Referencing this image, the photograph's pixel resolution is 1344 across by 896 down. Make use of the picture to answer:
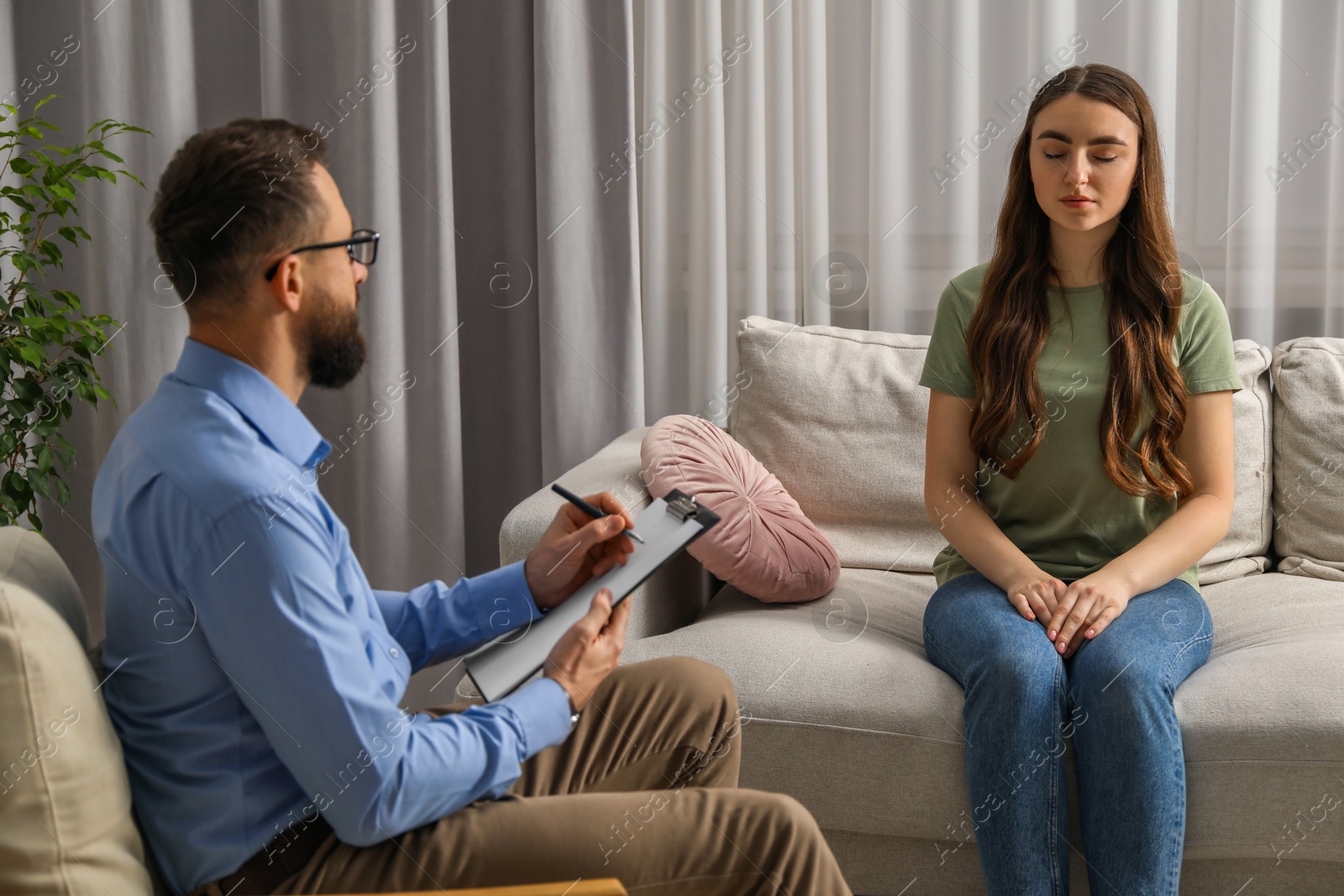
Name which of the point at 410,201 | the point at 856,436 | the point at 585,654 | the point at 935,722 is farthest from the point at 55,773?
the point at 410,201

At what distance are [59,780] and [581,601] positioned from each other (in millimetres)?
509

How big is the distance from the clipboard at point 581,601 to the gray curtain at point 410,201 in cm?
142

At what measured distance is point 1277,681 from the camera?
4.76ft

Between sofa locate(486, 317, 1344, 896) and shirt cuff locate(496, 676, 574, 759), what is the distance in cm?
57

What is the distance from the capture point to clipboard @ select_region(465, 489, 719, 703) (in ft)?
3.66

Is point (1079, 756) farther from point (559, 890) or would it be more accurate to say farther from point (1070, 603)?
point (559, 890)

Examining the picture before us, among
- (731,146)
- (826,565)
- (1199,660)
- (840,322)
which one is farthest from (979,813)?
(731,146)

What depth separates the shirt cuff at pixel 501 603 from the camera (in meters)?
1.28

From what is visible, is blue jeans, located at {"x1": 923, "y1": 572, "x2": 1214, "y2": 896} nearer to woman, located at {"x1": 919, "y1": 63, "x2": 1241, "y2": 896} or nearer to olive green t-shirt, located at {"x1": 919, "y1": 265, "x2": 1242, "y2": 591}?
woman, located at {"x1": 919, "y1": 63, "x2": 1241, "y2": 896}

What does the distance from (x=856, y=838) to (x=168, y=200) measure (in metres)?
1.25

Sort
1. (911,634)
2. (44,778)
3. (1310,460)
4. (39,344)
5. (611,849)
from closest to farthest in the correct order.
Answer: (44,778), (611,849), (911,634), (1310,460), (39,344)

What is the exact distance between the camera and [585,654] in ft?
3.47

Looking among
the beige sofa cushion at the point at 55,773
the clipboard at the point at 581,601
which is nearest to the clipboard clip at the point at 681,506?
the clipboard at the point at 581,601

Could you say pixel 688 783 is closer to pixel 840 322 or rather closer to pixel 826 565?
pixel 826 565
